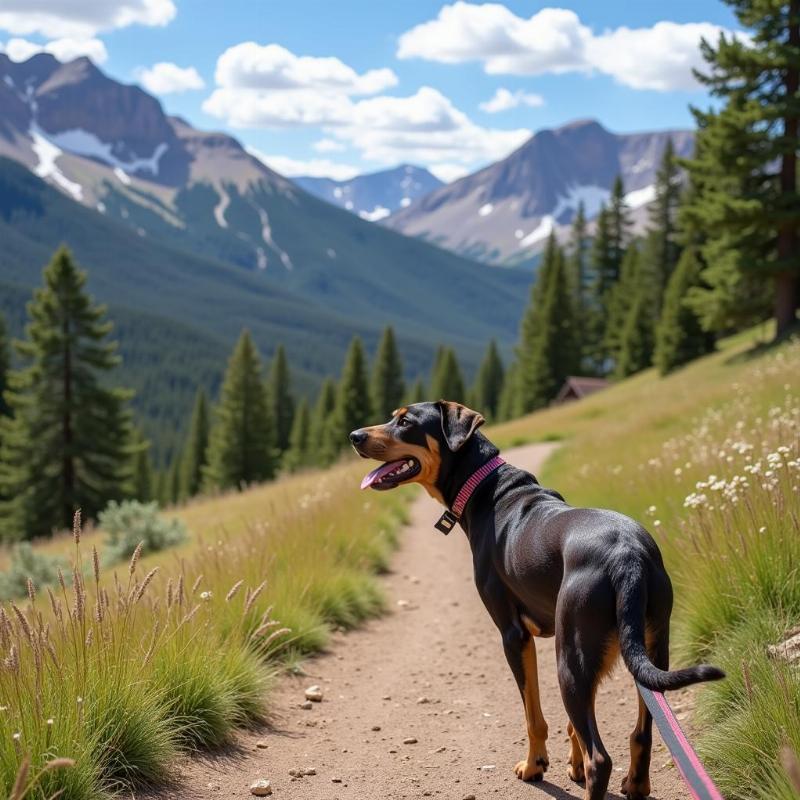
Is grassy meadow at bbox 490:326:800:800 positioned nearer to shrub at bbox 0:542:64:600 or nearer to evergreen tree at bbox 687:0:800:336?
shrub at bbox 0:542:64:600

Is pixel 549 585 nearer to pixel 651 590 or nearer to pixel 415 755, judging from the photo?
pixel 651 590

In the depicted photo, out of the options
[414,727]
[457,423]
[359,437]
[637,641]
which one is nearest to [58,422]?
[414,727]

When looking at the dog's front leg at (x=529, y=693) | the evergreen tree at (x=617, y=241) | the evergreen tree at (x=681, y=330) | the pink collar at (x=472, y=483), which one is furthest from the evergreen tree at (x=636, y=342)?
the dog's front leg at (x=529, y=693)

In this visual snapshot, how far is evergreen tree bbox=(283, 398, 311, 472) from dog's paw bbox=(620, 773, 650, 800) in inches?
2753

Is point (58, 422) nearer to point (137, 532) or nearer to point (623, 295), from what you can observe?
point (137, 532)

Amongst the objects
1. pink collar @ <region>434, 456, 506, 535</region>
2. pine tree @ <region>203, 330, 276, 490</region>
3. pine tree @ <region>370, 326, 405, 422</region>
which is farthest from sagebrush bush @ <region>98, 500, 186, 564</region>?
pine tree @ <region>370, 326, 405, 422</region>

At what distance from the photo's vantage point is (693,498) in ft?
19.5

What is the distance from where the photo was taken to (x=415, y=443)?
555cm

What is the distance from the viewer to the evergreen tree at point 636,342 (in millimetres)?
61469

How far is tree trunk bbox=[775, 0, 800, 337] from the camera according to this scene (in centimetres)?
2997

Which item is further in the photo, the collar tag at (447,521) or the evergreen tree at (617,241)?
the evergreen tree at (617,241)

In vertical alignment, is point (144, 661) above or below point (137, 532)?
above

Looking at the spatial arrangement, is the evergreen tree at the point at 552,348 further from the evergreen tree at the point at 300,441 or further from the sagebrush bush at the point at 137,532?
the sagebrush bush at the point at 137,532

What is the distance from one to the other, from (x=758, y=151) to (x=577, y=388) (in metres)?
34.4
